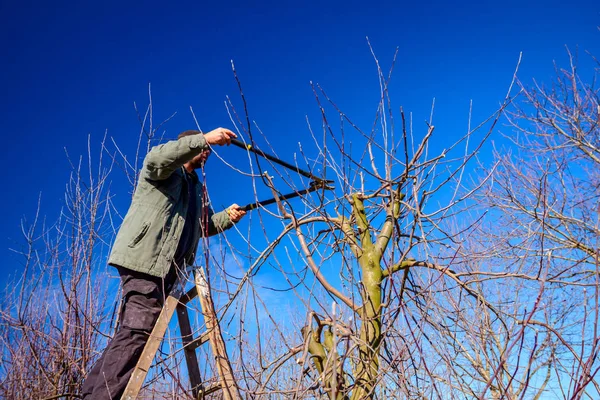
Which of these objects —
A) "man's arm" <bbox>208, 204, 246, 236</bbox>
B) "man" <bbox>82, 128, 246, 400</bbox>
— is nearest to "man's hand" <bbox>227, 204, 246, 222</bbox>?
"man's arm" <bbox>208, 204, 246, 236</bbox>

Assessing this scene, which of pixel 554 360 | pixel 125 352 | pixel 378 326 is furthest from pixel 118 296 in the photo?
pixel 554 360

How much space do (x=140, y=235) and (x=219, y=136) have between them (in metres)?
0.76

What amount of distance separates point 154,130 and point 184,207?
138 cm

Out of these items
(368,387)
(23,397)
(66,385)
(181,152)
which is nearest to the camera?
(368,387)

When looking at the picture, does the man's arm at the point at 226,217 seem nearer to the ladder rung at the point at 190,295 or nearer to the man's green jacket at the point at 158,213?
the man's green jacket at the point at 158,213

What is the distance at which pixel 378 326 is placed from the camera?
207 centimetres

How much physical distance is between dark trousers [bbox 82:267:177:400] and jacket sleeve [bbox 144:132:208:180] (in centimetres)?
61

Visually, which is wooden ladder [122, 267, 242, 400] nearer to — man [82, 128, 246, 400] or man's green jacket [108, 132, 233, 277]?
man [82, 128, 246, 400]

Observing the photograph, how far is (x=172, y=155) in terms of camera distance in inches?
102

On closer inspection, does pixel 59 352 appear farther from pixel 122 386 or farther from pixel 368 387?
pixel 368 387

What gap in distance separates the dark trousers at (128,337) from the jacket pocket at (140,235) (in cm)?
16

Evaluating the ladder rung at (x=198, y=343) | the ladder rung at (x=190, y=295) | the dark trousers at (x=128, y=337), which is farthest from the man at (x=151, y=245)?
the ladder rung at (x=198, y=343)

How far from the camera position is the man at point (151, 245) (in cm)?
235

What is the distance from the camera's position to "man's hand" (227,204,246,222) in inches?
123
